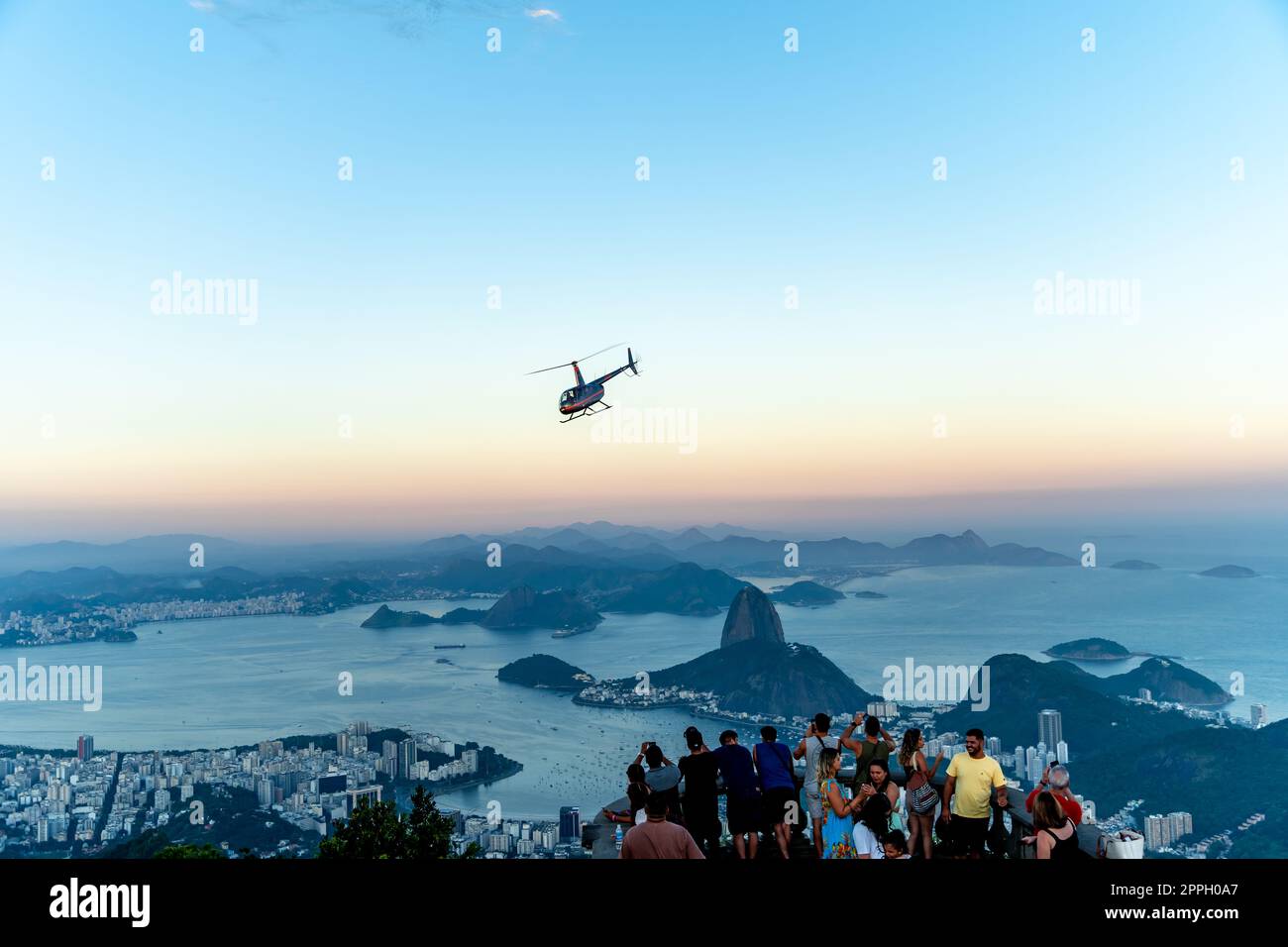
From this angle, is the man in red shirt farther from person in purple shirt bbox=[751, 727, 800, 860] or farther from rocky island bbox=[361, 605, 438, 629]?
rocky island bbox=[361, 605, 438, 629]

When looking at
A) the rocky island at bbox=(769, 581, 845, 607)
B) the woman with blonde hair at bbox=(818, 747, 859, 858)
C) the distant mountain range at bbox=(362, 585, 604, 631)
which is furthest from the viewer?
the rocky island at bbox=(769, 581, 845, 607)

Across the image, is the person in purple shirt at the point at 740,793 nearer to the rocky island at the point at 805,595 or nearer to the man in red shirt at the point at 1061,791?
the man in red shirt at the point at 1061,791

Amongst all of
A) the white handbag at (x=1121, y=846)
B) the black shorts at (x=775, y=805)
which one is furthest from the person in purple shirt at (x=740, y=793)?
the white handbag at (x=1121, y=846)

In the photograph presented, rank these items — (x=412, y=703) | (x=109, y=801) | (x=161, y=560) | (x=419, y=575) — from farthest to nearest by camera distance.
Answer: (x=161, y=560), (x=419, y=575), (x=412, y=703), (x=109, y=801)

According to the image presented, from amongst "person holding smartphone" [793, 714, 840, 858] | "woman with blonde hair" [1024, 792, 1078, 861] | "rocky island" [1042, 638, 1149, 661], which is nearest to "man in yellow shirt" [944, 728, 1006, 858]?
"person holding smartphone" [793, 714, 840, 858]
